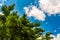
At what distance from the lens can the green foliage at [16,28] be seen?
1808 cm

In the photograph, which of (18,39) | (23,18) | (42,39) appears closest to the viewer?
(18,39)

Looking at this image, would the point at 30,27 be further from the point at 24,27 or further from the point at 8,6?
the point at 8,6

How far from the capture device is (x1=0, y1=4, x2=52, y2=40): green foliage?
18.1m

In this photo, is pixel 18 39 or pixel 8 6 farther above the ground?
pixel 8 6

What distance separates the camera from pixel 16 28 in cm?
1827

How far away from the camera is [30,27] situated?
64.0 ft

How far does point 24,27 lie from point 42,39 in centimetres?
336

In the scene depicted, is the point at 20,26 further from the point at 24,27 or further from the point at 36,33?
the point at 36,33

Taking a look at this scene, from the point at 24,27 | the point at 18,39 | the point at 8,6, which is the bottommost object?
the point at 18,39

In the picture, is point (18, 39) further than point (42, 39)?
No

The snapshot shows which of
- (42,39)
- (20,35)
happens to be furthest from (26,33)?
(42,39)

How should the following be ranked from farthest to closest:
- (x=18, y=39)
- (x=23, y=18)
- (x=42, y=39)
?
(x=42, y=39) < (x=23, y=18) < (x=18, y=39)

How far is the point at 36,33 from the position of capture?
19.7 m

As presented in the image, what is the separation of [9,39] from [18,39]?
73cm
